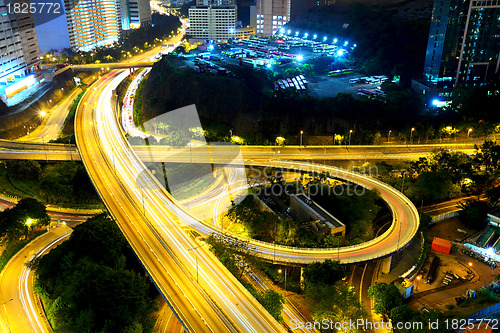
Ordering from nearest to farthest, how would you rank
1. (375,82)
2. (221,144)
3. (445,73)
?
(221,144) → (445,73) → (375,82)

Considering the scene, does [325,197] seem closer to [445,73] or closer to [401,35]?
[445,73]

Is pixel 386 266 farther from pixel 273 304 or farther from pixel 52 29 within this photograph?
pixel 52 29

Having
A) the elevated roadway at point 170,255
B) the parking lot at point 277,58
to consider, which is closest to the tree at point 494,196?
the elevated roadway at point 170,255

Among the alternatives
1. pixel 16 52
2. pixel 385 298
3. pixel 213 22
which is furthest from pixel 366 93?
pixel 213 22

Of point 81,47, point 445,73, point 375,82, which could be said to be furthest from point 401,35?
point 81,47

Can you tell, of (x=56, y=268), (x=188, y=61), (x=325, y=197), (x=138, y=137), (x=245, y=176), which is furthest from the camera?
(x=188, y=61)

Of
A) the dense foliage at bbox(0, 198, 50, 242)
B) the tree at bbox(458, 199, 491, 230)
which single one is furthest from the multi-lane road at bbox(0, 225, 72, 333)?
the tree at bbox(458, 199, 491, 230)
